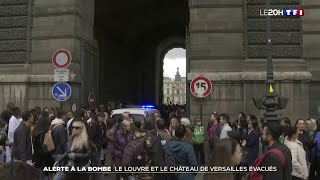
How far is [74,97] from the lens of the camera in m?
16.5

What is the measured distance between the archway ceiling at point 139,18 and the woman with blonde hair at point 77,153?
1759 cm

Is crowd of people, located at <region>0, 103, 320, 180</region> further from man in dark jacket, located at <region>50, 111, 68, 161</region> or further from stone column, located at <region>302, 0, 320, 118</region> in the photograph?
stone column, located at <region>302, 0, 320, 118</region>

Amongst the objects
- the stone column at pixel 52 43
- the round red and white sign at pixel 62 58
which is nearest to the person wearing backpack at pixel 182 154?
the round red and white sign at pixel 62 58

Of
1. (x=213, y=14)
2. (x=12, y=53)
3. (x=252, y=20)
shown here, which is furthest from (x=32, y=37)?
(x=252, y=20)

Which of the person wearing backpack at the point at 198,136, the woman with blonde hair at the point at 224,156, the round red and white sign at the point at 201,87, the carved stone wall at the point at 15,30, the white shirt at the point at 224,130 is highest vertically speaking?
the carved stone wall at the point at 15,30

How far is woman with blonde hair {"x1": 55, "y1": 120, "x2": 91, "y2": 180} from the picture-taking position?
252 inches

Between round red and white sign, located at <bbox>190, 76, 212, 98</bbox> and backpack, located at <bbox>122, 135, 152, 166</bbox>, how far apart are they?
692 centimetres

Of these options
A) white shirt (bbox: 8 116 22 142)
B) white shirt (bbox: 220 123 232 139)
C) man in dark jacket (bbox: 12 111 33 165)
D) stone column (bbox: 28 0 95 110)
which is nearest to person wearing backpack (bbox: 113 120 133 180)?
man in dark jacket (bbox: 12 111 33 165)

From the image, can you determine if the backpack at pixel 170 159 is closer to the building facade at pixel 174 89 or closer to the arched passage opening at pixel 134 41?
the arched passage opening at pixel 134 41

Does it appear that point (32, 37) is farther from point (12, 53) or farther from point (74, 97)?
point (74, 97)

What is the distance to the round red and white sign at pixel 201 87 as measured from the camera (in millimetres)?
13562

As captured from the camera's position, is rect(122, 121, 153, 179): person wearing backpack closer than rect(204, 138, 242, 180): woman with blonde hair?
No

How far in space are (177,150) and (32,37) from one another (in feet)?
38.8

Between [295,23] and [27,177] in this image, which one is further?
[295,23]
